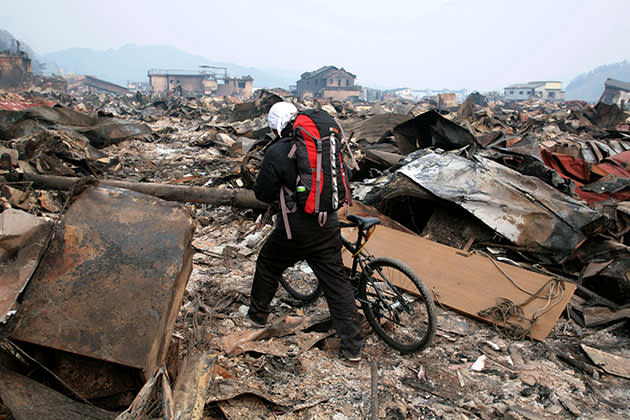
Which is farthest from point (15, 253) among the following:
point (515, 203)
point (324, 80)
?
point (324, 80)

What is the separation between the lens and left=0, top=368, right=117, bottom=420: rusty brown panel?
1.44 m

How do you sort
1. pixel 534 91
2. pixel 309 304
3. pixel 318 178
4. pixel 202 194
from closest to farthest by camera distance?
pixel 318 178
pixel 309 304
pixel 202 194
pixel 534 91

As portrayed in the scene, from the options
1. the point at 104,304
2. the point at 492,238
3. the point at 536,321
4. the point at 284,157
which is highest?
the point at 284,157

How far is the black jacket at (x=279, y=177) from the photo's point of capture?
8.16 feet

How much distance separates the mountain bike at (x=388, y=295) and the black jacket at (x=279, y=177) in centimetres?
46

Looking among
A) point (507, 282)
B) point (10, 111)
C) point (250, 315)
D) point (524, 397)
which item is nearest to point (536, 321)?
point (507, 282)

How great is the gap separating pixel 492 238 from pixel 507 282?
2.29ft

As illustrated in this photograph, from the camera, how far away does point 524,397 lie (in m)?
2.47

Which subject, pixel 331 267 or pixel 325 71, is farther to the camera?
pixel 325 71

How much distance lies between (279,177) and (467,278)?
2.29m

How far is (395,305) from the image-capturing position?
9.44 feet

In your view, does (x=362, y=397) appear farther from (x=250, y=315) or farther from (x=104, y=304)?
(x=104, y=304)

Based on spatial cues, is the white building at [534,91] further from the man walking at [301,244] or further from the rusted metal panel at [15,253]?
the rusted metal panel at [15,253]

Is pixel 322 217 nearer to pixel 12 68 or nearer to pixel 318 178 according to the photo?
pixel 318 178
